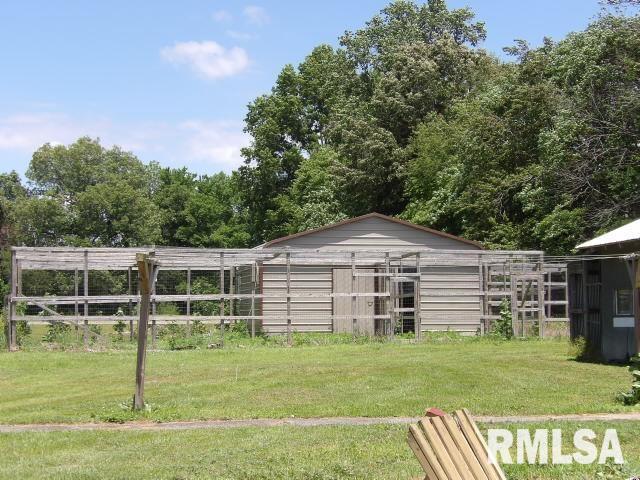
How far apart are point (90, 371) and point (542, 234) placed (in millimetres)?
19256

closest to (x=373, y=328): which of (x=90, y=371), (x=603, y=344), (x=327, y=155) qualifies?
(x=603, y=344)

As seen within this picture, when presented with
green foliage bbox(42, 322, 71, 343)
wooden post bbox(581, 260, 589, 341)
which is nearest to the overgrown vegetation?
wooden post bbox(581, 260, 589, 341)

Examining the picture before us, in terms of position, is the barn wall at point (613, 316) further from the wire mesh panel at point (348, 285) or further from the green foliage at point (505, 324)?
the wire mesh panel at point (348, 285)

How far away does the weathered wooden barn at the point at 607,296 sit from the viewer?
18797mm

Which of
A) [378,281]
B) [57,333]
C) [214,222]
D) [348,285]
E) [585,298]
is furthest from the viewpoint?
[214,222]

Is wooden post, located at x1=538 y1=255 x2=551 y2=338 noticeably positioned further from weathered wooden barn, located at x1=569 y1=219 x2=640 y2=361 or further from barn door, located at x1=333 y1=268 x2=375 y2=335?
weathered wooden barn, located at x1=569 y1=219 x2=640 y2=361

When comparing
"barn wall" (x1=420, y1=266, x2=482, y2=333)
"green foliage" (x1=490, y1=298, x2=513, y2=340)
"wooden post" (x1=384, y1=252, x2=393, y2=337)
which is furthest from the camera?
"barn wall" (x1=420, y1=266, x2=482, y2=333)

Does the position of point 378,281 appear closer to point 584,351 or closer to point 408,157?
point 584,351

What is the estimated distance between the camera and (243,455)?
29.6 ft

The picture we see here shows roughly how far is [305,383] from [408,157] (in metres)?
31.8

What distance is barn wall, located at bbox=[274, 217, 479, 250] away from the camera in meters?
30.4

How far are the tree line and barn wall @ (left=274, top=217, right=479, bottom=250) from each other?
13.5ft

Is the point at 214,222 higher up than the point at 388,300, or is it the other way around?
the point at 214,222

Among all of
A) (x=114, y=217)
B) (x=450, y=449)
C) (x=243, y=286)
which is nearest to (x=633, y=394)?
(x=450, y=449)
